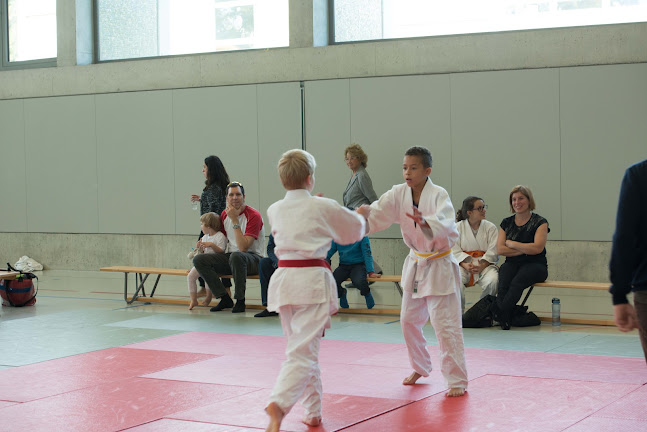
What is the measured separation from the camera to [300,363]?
13.2 feet

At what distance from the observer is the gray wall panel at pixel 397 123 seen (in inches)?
419

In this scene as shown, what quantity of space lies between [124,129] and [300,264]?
30.1 ft

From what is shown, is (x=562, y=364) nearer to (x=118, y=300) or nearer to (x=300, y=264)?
(x=300, y=264)

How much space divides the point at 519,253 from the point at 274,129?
518 cm

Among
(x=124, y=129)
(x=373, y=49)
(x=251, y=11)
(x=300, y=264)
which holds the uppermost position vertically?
(x=251, y=11)

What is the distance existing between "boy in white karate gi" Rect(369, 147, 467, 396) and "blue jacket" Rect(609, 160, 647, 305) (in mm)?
1981

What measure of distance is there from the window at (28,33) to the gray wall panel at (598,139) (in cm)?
838

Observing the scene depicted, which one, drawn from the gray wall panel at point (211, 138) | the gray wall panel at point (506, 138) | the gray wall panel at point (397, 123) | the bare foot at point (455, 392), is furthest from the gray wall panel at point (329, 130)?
the bare foot at point (455, 392)

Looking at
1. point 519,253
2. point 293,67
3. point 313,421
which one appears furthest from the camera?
point 293,67

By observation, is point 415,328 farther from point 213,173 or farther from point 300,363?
point 213,173

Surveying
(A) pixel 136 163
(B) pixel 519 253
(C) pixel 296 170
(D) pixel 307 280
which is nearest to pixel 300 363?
(D) pixel 307 280

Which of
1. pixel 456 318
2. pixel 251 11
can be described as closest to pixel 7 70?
pixel 251 11

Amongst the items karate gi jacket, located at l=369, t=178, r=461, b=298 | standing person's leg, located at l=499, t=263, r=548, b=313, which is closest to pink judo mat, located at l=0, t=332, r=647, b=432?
karate gi jacket, located at l=369, t=178, r=461, b=298

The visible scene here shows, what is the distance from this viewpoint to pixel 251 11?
479 inches
